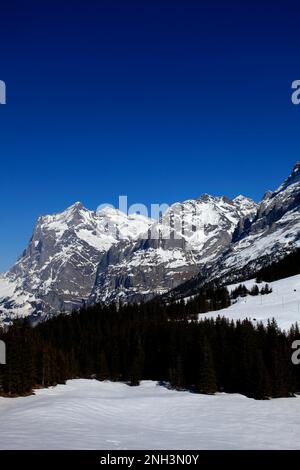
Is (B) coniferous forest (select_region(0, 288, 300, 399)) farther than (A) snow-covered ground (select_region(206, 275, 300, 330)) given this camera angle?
No

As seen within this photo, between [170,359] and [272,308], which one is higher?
[272,308]

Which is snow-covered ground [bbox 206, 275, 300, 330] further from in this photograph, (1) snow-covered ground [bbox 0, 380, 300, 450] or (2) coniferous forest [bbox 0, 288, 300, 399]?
(1) snow-covered ground [bbox 0, 380, 300, 450]

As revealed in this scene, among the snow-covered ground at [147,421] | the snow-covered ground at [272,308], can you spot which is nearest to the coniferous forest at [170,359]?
the snow-covered ground at [147,421]

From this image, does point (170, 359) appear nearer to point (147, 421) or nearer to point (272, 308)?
point (147, 421)

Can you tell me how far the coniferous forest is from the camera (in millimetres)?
84500

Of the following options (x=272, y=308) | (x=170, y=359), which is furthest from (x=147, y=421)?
(x=272, y=308)

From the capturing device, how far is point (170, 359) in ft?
369

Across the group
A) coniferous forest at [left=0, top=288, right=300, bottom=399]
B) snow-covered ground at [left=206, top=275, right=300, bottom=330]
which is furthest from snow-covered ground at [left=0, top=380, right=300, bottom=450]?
snow-covered ground at [left=206, top=275, right=300, bottom=330]

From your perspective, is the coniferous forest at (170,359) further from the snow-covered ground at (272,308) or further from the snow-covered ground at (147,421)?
the snow-covered ground at (272,308)

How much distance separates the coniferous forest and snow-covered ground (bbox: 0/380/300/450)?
4.36m

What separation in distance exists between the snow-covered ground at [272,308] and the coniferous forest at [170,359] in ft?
112

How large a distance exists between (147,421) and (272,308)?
11909cm

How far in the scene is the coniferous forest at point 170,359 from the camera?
277 ft
